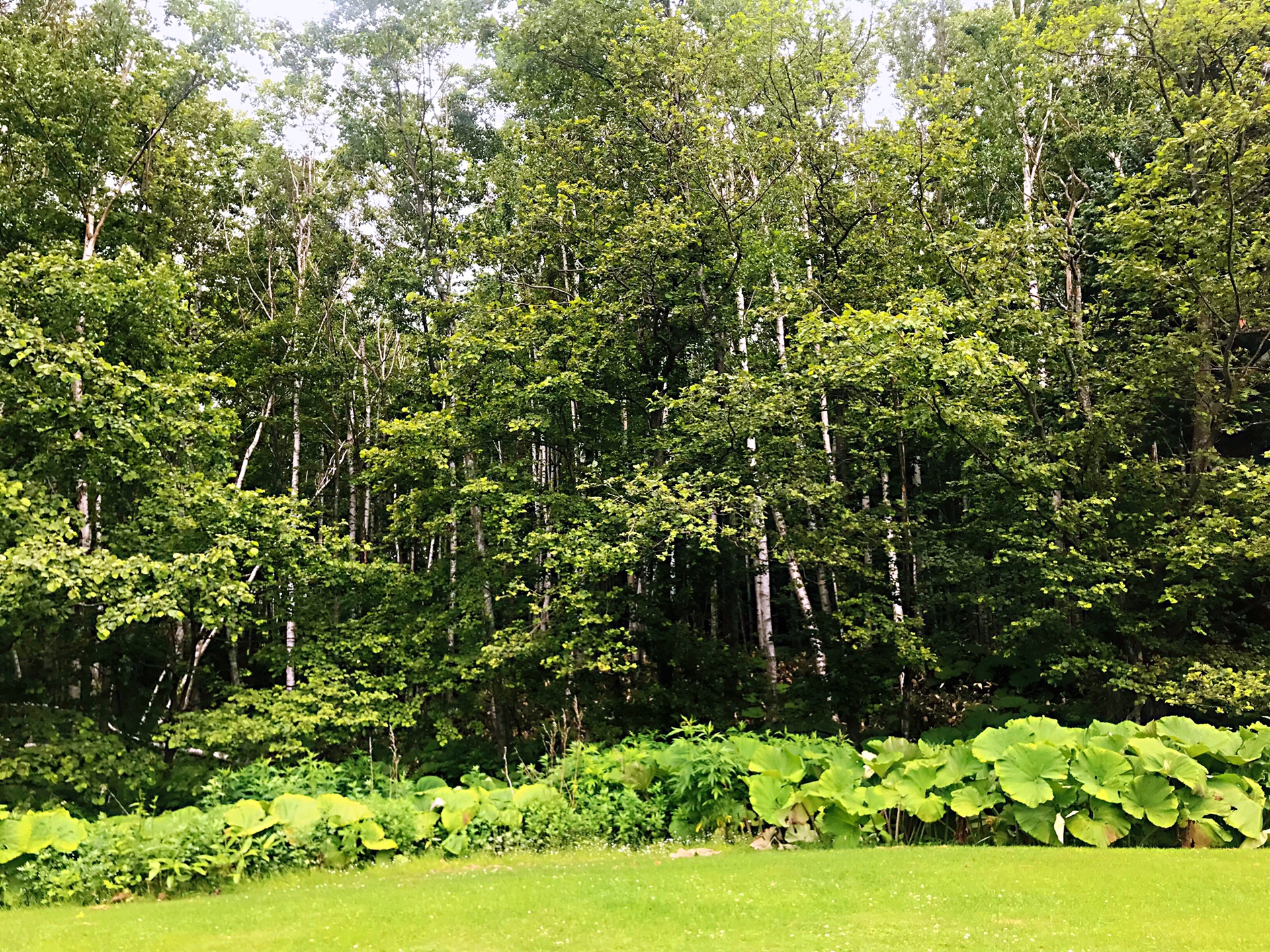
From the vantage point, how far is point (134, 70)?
1244 cm

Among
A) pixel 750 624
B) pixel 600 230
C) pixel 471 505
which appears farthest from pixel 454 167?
pixel 750 624

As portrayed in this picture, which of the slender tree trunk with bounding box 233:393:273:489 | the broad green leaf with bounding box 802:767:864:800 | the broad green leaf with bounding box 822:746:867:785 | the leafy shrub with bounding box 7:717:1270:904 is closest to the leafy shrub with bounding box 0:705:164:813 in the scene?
the leafy shrub with bounding box 7:717:1270:904

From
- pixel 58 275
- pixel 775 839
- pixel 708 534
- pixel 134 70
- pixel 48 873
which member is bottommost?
pixel 775 839

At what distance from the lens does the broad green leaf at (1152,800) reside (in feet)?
20.5

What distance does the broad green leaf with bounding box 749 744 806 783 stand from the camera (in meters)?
6.95

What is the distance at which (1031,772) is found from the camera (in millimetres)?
6480

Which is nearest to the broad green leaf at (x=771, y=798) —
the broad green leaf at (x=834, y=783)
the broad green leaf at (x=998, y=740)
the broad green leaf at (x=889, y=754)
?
the broad green leaf at (x=834, y=783)

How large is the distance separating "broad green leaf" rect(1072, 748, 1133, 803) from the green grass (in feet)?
1.60

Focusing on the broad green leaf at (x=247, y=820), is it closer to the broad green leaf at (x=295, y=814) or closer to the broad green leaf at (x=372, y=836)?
the broad green leaf at (x=295, y=814)

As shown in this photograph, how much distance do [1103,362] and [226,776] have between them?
1250 centimetres

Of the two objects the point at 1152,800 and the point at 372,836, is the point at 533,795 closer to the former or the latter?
the point at 372,836

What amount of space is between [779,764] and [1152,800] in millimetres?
2966

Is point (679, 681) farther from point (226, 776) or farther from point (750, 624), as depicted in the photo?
point (750, 624)

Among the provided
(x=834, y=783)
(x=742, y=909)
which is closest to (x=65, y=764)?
(x=742, y=909)
